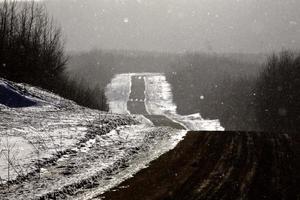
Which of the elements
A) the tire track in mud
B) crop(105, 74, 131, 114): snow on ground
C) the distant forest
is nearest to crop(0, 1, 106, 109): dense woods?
crop(105, 74, 131, 114): snow on ground

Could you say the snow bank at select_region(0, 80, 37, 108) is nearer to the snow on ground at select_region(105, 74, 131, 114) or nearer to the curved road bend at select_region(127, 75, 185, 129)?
the curved road bend at select_region(127, 75, 185, 129)

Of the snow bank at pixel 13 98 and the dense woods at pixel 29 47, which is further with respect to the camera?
the dense woods at pixel 29 47

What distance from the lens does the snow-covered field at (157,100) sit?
37531 millimetres

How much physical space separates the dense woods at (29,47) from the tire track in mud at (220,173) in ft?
57.2

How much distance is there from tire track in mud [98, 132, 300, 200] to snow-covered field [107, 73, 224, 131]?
2498cm

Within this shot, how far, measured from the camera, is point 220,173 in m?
6.51

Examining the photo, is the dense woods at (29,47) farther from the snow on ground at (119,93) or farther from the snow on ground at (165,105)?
the snow on ground at (119,93)

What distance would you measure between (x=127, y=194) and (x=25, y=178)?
1770 mm

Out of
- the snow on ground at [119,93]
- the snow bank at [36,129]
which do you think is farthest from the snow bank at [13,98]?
the snow on ground at [119,93]

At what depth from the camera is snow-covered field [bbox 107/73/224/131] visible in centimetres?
3753

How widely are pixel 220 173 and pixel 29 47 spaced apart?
25.3 m

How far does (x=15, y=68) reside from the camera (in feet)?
83.4

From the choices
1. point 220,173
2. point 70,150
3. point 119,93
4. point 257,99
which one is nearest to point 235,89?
point 257,99

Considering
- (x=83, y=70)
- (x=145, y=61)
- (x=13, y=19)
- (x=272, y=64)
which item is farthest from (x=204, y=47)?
(x=13, y=19)
